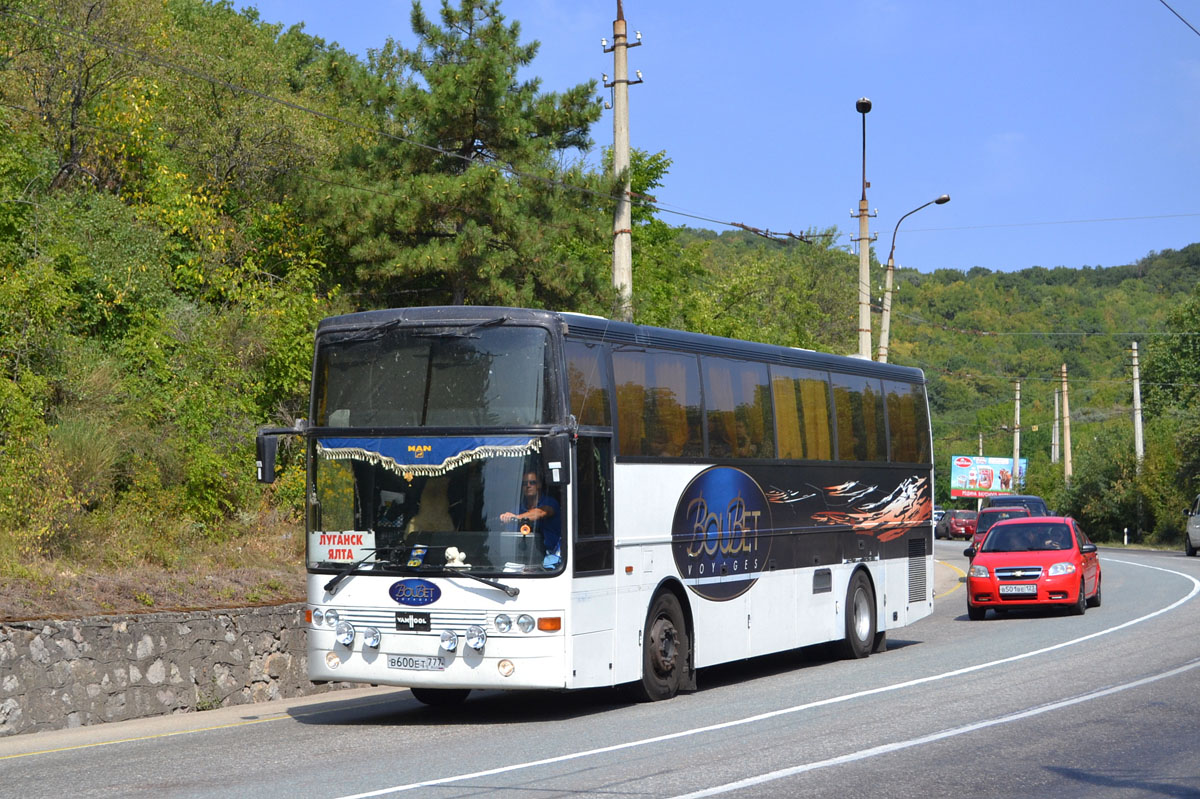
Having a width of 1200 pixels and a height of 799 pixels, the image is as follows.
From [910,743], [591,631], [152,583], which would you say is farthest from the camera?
[152,583]

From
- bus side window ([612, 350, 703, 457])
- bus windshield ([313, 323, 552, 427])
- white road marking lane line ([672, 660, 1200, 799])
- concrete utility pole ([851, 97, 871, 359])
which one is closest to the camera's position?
white road marking lane line ([672, 660, 1200, 799])

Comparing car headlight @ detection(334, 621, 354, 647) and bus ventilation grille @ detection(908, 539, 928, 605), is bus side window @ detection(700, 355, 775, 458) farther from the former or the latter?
bus ventilation grille @ detection(908, 539, 928, 605)

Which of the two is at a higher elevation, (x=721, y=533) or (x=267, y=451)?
(x=267, y=451)

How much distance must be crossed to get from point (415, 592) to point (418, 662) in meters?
0.60

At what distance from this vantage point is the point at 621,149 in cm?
2242

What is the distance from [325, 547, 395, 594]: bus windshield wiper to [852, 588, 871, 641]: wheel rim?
7.73 m

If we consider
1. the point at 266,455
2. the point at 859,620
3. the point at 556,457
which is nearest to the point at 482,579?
the point at 556,457

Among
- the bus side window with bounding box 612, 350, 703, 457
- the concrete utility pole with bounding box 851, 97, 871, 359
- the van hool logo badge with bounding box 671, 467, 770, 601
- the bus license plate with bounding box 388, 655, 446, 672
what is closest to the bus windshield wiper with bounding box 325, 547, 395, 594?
the bus license plate with bounding box 388, 655, 446, 672

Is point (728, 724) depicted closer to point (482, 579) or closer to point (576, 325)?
point (482, 579)

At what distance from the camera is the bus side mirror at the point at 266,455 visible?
12.2 metres

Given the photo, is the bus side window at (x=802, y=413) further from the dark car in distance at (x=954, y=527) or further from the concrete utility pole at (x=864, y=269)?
the dark car in distance at (x=954, y=527)

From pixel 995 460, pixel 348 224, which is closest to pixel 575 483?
pixel 348 224

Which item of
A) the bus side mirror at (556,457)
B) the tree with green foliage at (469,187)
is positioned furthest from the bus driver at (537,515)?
the tree with green foliage at (469,187)

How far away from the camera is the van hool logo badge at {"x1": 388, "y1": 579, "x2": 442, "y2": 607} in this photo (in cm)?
1220
